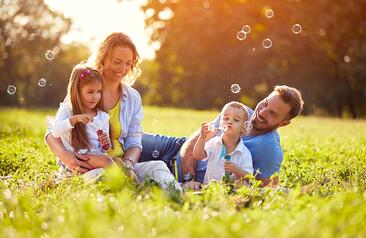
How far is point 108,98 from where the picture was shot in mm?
5949

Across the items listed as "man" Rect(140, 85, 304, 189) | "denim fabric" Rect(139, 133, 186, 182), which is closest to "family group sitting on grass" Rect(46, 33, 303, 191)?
"man" Rect(140, 85, 304, 189)

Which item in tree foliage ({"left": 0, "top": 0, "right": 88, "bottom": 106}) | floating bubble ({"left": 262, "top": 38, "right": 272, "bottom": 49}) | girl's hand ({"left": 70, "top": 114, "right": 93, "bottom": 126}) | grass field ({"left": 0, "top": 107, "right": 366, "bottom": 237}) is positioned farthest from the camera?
tree foliage ({"left": 0, "top": 0, "right": 88, "bottom": 106})

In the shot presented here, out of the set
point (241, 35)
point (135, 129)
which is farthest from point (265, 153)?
point (241, 35)

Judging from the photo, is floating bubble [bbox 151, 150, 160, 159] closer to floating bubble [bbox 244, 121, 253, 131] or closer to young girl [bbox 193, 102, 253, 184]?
young girl [bbox 193, 102, 253, 184]

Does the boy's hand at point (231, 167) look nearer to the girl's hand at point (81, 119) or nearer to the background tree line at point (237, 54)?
the girl's hand at point (81, 119)

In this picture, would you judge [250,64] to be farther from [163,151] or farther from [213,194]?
[213,194]

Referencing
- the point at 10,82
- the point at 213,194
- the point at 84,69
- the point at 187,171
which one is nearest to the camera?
the point at 213,194

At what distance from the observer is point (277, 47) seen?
31953mm

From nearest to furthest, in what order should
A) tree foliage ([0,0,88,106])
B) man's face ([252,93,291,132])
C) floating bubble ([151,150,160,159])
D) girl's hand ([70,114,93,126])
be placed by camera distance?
girl's hand ([70,114,93,126]) → man's face ([252,93,291,132]) → floating bubble ([151,150,160,159]) → tree foliage ([0,0,88,106])

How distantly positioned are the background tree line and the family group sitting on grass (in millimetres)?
24121

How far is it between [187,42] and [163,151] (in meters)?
26.6

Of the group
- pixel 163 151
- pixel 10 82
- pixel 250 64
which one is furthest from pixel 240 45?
pixel 163 151

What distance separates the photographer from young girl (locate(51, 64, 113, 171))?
209 inches

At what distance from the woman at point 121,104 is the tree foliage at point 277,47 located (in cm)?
2504
